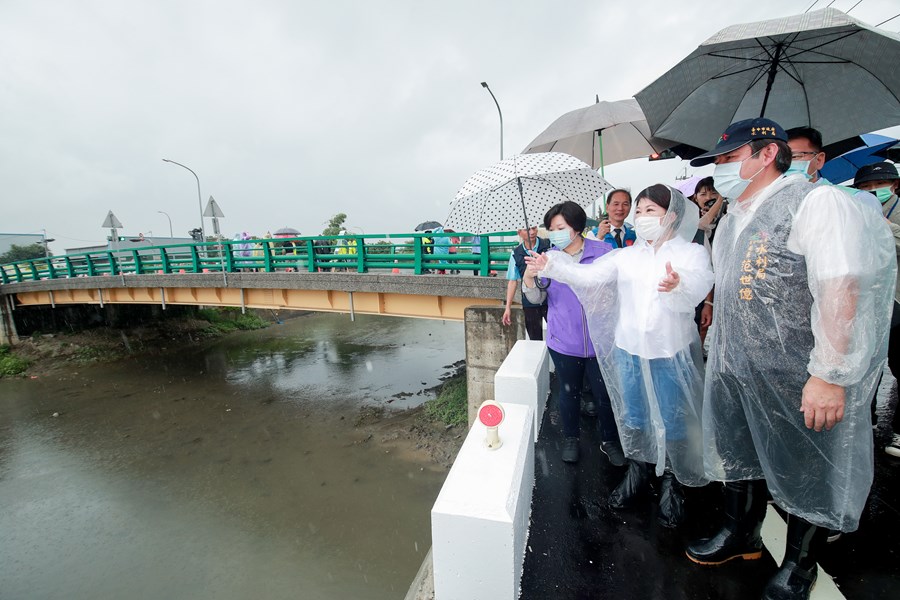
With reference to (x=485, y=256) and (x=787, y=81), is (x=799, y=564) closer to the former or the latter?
(x=787, y=81)

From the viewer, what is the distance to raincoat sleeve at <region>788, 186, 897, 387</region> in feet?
4.35

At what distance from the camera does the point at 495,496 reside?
65.7 inches

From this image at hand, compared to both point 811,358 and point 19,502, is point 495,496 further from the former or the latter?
point 19,502

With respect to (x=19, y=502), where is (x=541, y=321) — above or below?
above

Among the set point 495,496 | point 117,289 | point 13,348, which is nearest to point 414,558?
point 495,496

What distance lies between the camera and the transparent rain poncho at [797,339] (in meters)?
1.34

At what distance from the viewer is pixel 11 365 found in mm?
14328

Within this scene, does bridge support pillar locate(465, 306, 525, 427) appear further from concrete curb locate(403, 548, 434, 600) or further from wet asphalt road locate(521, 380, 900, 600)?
concrete curb locate(403, 548, 434, 600)

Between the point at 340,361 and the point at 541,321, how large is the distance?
38.1ft

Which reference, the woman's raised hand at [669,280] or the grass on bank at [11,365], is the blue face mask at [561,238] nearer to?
the woman's raised hand at [669,280]

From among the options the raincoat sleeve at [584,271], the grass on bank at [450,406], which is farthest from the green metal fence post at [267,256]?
the raincoat sleeve at [584,271]

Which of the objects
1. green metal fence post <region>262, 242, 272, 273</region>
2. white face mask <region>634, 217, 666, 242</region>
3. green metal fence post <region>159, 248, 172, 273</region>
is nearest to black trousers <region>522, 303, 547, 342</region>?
white face mask <region>634, 217, 666, 242</region>

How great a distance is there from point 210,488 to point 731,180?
895 centimetres

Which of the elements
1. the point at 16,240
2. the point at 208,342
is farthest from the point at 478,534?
the point at 16,240
